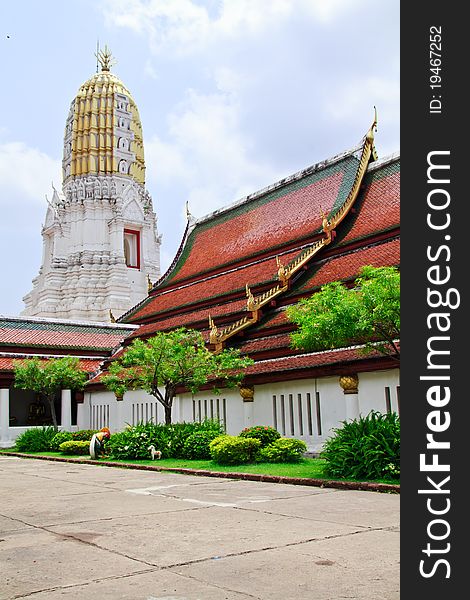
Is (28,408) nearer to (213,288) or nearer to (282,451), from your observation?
(213,288)

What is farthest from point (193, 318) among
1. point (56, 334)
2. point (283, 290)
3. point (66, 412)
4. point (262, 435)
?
point (56, 334)

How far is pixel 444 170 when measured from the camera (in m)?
3.33

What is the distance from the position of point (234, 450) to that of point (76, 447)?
8.58m

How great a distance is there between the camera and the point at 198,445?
679 inches

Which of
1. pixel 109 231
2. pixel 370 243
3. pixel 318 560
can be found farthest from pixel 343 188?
pixel 109 231

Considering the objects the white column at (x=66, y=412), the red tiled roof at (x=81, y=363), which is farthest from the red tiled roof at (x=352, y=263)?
the white column at (x=66, y=412)

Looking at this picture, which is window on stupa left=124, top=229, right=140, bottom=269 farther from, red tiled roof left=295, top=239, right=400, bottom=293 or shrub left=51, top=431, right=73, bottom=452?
red tiled roof left=295, top=239, right=400, bottom=293

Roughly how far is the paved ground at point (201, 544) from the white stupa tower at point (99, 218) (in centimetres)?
3682

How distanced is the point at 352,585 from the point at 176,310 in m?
22.5

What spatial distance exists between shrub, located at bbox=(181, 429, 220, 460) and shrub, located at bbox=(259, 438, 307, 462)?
208 centimetres

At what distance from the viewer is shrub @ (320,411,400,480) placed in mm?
11516

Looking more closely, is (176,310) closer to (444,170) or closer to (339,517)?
(339,517)

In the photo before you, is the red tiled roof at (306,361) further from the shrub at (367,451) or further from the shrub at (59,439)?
the shrub at (59,439)

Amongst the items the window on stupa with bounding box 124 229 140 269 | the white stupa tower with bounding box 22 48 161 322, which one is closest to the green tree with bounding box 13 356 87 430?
the white stupa tower with bounding box 22 48 161 322
